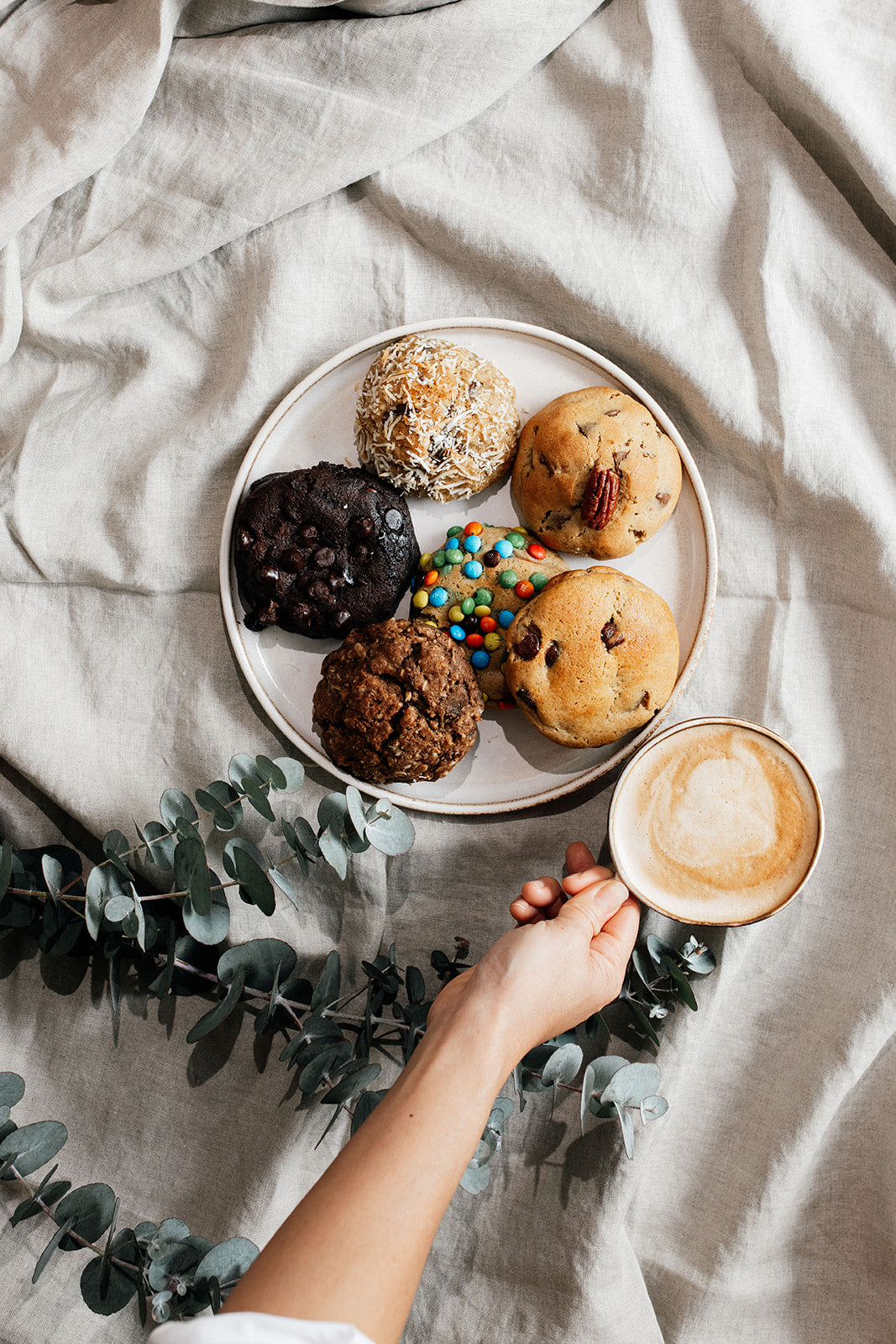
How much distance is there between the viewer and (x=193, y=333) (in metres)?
2.04

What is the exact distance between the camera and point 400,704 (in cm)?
172

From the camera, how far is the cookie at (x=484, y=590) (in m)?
1.85

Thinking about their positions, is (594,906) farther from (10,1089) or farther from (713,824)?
(10,1089)

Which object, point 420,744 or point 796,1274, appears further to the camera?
point 796,1274

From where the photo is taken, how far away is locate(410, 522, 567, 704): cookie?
1.85 meters

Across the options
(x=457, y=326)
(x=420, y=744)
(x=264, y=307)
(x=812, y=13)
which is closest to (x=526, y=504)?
(x=457, y=326)

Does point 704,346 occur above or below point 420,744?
above

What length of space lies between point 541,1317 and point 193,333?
235 cm

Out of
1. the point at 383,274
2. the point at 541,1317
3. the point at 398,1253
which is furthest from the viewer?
the point at 383,274

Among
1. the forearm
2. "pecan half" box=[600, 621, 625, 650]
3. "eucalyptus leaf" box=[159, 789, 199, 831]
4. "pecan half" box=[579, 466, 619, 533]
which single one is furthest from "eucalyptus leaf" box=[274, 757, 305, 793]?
"pecan half" box=[579, 466, 619, 533]

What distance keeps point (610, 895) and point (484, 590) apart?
0.68 m

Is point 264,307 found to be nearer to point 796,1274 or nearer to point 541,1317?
point 541,1317

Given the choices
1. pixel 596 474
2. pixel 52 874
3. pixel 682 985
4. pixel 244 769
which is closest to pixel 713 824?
pixel 682 985

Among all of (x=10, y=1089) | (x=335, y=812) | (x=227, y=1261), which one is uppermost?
(x=335, y=812)
